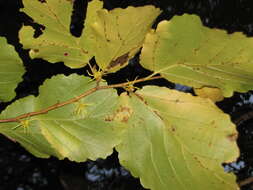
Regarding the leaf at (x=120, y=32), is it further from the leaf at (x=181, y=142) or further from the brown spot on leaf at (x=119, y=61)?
the leaf at (x=181, y=142)

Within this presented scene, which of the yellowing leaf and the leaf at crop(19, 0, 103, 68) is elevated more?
the leaf at crop(19, 0, 103, 68)

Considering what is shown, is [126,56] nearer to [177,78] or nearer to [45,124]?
[177,78]

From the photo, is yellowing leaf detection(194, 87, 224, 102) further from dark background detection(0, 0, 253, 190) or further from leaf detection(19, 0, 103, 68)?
dark background detection(0, 0, 253, 190)

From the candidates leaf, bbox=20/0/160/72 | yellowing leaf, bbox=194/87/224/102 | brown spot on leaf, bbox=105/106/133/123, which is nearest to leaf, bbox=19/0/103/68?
leaf, bbox=20/0/160/72

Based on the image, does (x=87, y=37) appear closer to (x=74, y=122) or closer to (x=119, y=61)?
(x=119, y=61)

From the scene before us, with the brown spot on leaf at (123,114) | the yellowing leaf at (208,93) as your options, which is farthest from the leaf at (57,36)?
the yellowing leaf at (208,93)
